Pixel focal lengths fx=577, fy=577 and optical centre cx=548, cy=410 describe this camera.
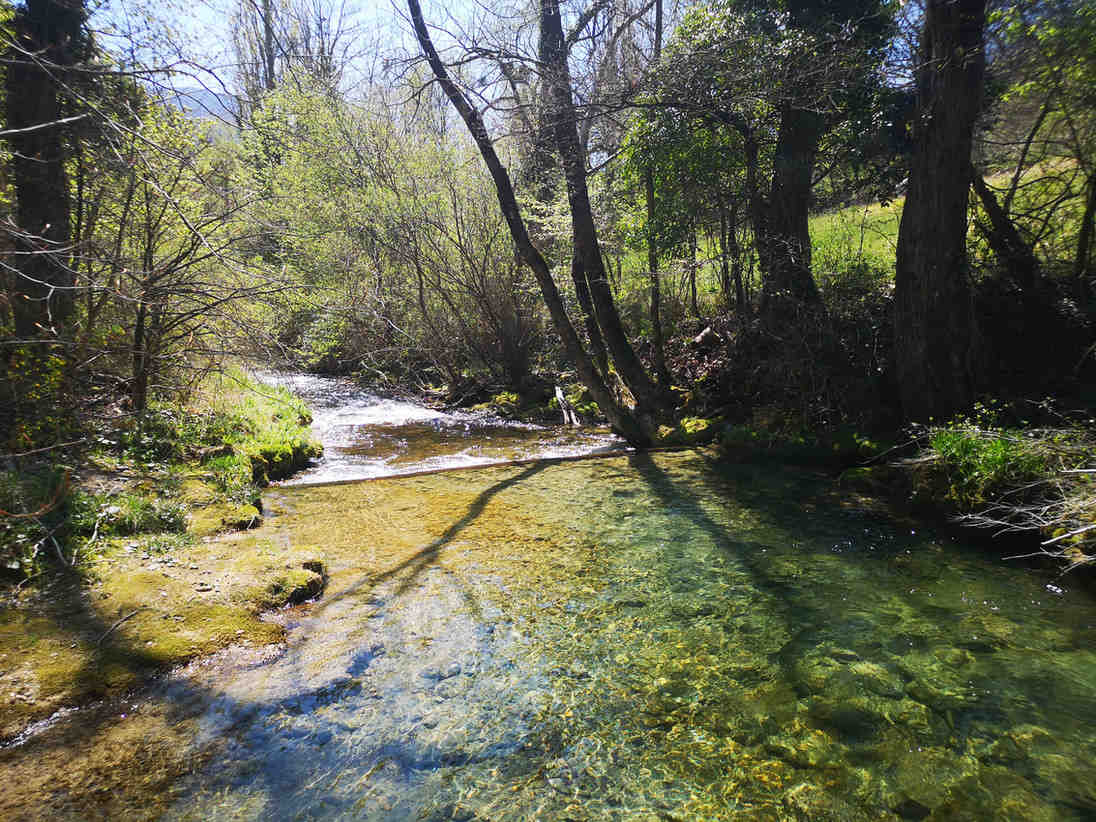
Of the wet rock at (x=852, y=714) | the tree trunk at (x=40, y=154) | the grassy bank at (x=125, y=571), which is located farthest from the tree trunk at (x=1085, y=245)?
the tree trunk at (x=40, y=154)

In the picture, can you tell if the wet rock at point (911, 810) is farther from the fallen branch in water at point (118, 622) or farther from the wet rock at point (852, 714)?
the fallen branch in water at point (118, 622)

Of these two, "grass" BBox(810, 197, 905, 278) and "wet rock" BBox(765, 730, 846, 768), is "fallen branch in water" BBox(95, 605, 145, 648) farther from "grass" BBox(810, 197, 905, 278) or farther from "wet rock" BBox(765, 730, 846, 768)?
"grass" BBox(810, 197, 905, 278)

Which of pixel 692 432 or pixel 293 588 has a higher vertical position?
pixel 692 432

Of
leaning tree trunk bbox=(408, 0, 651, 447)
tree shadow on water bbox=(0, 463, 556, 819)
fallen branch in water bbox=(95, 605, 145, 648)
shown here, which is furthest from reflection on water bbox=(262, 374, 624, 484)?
tree shadow on water bbox=(0, 463, 556, 819)

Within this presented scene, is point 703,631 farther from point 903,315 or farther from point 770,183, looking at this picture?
point 770,183

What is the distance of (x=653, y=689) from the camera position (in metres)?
3.48

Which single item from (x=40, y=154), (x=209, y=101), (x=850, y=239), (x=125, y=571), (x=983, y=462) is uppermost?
(x=40, y=154)

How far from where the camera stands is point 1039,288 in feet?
26.0

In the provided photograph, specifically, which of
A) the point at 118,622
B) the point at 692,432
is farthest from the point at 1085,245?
the point at 118,622

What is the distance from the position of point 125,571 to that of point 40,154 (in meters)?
5.38

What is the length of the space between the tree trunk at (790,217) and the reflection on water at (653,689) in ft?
15.6

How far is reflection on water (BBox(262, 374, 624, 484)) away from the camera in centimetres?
884

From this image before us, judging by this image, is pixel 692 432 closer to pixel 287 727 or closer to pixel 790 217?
pixel 790 217

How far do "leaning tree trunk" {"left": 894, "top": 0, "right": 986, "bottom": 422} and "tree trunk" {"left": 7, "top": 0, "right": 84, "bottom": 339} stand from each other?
385 inches
